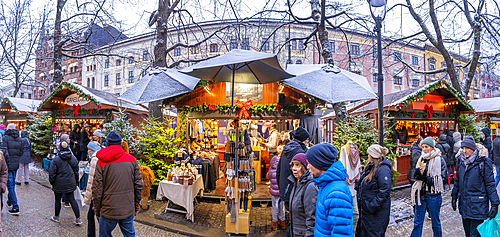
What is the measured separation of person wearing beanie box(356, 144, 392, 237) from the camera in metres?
3.21

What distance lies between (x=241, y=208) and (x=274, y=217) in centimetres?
69

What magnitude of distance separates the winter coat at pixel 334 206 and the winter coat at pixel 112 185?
2522mm

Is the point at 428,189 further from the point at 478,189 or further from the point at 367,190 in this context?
the point at 367,190

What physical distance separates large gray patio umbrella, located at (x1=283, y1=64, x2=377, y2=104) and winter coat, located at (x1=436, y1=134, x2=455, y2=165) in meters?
4.01

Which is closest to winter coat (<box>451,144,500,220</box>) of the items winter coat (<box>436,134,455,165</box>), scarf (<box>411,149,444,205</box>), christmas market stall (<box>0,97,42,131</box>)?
scarf (<box>411,149,444,205</box>)

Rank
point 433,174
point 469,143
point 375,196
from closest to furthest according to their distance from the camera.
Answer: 1. point 375,196
2. point 469,143
3. point 433,174

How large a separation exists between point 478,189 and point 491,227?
582 mm

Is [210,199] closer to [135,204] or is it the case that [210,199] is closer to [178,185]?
[178,185]

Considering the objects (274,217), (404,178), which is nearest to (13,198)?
(274,217)

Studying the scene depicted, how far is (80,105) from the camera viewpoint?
12133mm

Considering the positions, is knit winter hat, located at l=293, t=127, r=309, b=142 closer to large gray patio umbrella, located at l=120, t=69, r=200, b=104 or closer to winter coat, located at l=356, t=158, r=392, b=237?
winter coat, located at l=356, t=158, r=392, b=237

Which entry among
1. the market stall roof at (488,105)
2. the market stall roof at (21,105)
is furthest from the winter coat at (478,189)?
the market stall roof at (21,105)

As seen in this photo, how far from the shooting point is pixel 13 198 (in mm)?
5418

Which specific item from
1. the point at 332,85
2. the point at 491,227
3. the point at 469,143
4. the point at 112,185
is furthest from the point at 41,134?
the point at 491,227
